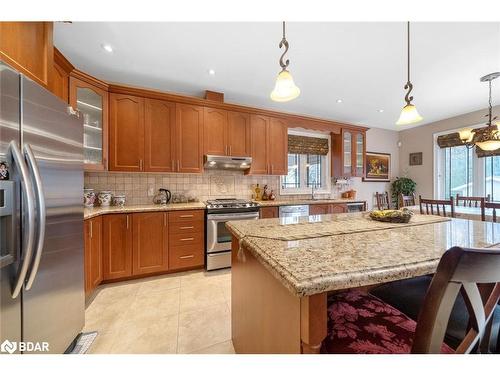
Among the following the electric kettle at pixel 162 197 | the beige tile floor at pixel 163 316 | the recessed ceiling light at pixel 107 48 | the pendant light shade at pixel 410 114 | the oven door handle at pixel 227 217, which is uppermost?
the recessed ceiling light at pixel 107 48

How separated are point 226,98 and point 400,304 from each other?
3251 mm

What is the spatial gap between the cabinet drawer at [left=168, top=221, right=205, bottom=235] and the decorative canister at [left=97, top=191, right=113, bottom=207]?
89cm

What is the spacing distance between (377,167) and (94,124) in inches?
216

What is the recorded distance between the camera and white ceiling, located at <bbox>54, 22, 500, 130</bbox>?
5.90 feet

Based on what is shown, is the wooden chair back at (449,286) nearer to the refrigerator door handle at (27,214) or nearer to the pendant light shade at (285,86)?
the pendant light shade at (285,86)

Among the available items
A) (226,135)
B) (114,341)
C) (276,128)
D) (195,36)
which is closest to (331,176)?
(276,128)

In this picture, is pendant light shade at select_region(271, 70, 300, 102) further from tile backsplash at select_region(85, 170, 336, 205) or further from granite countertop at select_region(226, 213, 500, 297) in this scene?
tile backsplash at select_region(85, 170, 336, 205)

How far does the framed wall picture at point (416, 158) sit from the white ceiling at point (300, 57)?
1.49 metres

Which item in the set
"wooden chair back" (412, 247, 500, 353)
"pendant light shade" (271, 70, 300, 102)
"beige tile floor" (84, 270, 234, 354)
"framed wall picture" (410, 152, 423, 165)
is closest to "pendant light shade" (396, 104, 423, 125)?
"pendant light shade" (271, 70, 300, 102)

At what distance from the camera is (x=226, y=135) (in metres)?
3.07

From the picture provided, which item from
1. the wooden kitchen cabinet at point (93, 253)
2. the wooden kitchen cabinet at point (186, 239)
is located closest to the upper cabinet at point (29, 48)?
the wooden kitchen cabinet at point (93, 253)

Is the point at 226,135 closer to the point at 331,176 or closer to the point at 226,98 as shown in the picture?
the point at 226,98

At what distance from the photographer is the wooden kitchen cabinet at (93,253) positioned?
1906mm
